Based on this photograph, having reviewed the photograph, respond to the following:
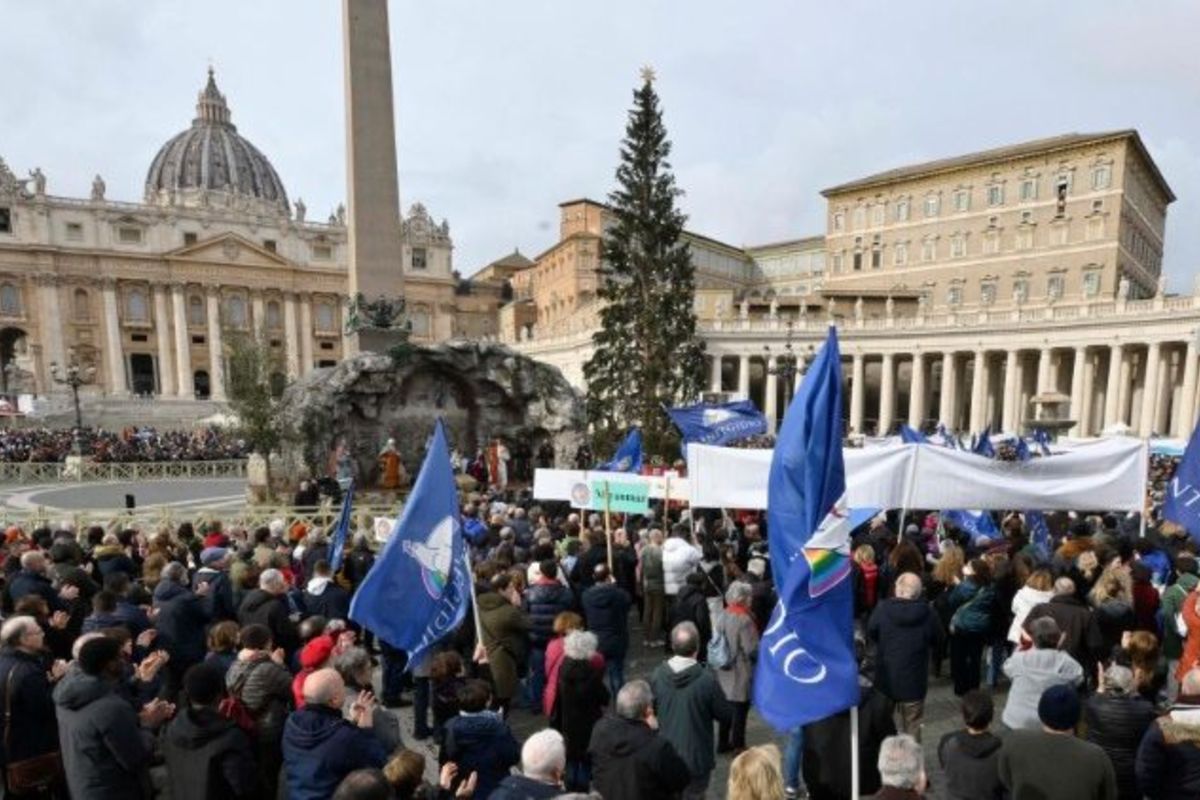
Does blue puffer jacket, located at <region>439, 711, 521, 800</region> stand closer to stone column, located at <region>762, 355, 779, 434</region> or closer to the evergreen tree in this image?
the evergreen tree

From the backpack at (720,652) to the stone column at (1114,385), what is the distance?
46.7 meters

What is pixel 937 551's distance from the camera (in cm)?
Answer: 1064

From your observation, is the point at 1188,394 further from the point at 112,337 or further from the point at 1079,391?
the point at 112,337

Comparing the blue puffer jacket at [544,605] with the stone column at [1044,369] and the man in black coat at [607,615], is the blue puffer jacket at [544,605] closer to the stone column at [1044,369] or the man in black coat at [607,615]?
the man in black coat at [607,615]

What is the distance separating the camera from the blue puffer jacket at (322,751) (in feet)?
12.6

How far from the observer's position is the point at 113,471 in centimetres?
3038

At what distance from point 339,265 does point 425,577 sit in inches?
3445

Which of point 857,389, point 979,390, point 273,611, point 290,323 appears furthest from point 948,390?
point 290,323

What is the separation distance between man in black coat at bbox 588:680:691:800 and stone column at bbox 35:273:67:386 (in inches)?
3284

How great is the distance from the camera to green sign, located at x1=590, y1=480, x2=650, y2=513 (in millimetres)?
9555

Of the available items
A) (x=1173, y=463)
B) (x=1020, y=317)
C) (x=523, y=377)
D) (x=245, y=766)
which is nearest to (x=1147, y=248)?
(x=1020, y=317)

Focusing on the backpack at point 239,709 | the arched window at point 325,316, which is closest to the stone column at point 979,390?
the backpack at point 239,709

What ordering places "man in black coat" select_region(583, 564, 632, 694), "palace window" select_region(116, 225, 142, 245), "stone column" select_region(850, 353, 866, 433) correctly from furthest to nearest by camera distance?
1. "palace window" select_region(116, 225, 142, 245)
2. "stone column" select_region(850, 353, 866, 433)
3. "man in black coat" select_region(583, 564, 632, 694)

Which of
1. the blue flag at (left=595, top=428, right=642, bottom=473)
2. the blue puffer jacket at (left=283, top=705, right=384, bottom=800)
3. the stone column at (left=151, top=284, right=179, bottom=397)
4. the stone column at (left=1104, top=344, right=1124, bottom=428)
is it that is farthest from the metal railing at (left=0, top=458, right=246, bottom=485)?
the stone column at (left=151, top=284, right=179, bottom=397)
